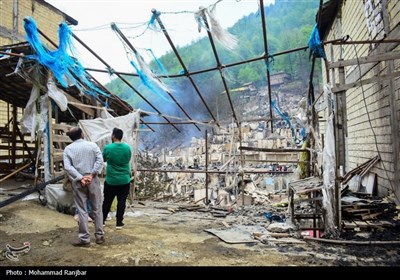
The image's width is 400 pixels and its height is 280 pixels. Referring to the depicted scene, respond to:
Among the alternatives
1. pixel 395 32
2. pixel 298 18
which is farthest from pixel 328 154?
pixel 298 18

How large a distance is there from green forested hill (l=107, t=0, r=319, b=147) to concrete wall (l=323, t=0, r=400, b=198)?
21649 mm

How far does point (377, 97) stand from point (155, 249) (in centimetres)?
619

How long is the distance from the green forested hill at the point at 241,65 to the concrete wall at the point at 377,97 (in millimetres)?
21649

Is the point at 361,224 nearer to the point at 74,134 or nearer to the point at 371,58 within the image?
the point at 371,58

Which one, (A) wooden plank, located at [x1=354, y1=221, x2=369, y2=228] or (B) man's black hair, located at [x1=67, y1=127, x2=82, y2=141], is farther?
(A) wooden plank, located at [x1=354, y1=221, x2=369, y2=228]

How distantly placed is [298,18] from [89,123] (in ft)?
229

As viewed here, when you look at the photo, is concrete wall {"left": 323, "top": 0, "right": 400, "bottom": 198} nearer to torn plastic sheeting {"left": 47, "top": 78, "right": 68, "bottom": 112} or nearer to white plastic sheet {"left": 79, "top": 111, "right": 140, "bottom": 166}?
white plastic sheet {"left": 79, "top": 111, "right": 140, "bottom": 166}

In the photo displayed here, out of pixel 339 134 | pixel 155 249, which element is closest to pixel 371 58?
pixel 339 134

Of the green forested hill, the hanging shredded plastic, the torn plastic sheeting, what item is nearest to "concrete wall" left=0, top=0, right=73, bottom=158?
the torn plastic sheeting

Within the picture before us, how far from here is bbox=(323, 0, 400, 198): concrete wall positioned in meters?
6.16

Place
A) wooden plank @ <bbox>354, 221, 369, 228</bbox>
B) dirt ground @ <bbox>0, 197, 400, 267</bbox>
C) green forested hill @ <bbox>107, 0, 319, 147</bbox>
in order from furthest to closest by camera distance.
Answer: green forested hill @ <bbox>107, 0, 319, 147</bbox> → wooden plank @ <bbox>354, 221, 369, 228</bbox> → dirt ground @ <bbox>0, 197, 400, 267</bbox>

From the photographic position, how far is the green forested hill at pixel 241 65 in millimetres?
41906

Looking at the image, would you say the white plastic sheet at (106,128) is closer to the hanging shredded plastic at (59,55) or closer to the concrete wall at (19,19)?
the hanging shredded plastic at (59,55)

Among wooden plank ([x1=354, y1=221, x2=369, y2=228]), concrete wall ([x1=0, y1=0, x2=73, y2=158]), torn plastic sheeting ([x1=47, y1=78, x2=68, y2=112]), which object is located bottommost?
wooden plank ([x1=354, y1=221, x2=369, y2=228])
